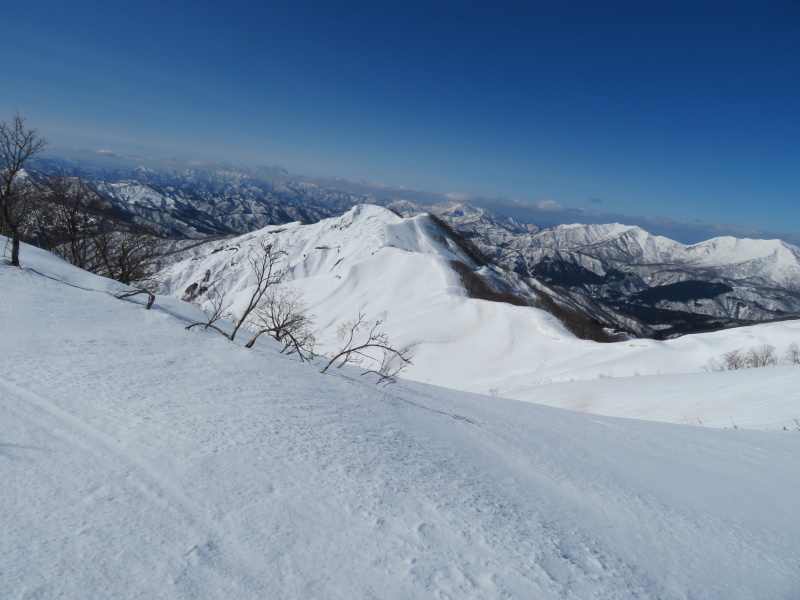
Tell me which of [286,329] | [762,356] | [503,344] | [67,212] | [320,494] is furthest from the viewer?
[503,344]

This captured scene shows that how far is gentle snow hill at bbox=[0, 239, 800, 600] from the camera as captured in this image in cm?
209

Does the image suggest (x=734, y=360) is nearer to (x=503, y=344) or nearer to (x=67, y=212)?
(x=503, y=344)

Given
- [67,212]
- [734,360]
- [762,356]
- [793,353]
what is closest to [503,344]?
[734,360]

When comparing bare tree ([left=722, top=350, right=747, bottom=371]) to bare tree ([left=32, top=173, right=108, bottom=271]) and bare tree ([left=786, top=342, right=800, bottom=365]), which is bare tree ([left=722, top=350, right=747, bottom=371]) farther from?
bare tree ([left=32, top=173, right=108, bottom=271])

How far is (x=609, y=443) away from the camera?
5.26 metres

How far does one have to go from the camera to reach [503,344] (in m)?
36.2

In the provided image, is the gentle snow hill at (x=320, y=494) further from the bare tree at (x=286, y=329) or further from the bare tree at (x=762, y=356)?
the bare tree at (x=762, y=356)

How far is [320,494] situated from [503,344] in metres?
35.1

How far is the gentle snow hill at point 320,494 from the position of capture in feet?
6.87

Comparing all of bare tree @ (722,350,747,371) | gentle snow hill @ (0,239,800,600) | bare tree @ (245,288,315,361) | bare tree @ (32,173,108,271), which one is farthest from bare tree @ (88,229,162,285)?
bare tree @ (722,350,747,371)

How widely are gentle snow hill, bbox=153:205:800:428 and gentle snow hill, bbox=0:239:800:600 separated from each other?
593 centimetres

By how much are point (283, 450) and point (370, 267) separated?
61.7 m

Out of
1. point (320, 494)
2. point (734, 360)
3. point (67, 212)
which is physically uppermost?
point (67, 212)

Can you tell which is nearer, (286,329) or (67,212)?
(286,329)
